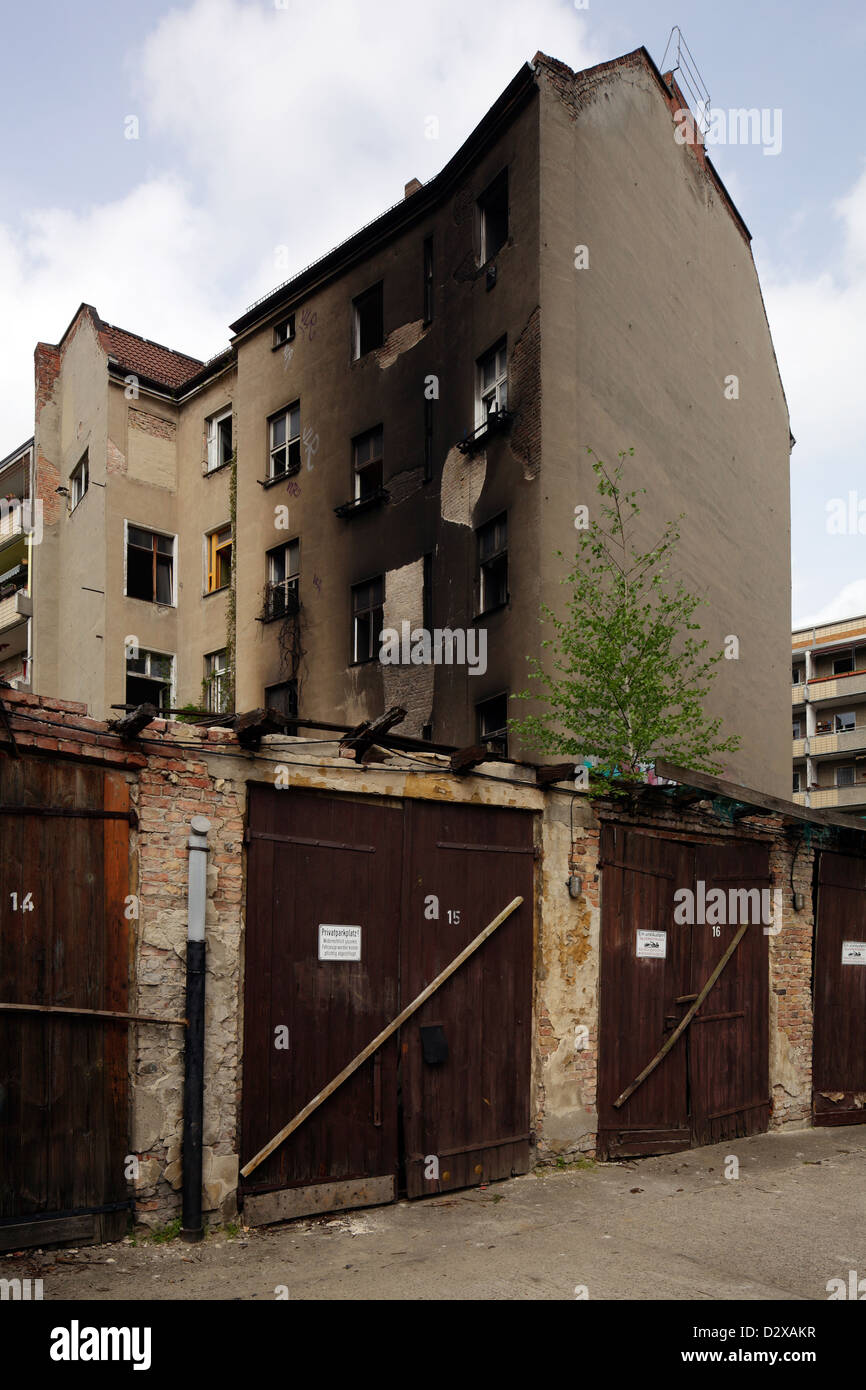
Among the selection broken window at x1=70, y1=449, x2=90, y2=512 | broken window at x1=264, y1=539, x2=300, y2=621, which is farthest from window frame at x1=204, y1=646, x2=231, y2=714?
broken window at x1=70, y1=449, x2=90, y2=512

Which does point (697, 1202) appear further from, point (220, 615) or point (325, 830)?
point (220, 615)

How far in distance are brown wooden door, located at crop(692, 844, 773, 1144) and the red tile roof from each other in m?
19.3

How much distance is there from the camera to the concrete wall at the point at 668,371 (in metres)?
17.2

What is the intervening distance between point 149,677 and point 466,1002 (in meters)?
17.4

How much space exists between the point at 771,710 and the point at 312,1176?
58.0 feet

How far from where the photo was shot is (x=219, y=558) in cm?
2423

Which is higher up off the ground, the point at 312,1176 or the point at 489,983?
the point at 489,983

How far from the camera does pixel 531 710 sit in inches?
627

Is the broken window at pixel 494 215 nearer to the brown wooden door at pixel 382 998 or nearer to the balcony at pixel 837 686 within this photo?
the brown wooden door at pixel 382 998

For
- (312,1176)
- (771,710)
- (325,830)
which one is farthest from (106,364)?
(312,1176)

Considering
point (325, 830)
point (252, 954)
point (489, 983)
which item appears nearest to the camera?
point (252, 954)

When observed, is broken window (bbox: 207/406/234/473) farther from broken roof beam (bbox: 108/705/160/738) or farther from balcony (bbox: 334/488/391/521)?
broken roof beam (bbox: 108/705/160/738)
